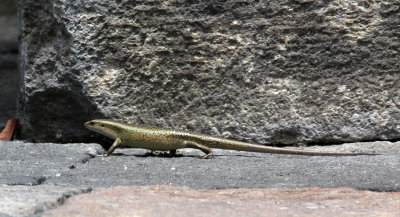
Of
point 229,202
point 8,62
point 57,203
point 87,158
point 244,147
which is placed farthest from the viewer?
point 8,62

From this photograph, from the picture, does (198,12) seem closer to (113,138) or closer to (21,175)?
(113,138)

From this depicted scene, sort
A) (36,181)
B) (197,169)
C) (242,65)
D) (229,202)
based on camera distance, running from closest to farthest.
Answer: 1. (229,202)
2. (36,181)
3. (197,169)
4. (242,65)

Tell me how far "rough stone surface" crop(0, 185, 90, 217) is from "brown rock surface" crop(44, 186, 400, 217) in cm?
6

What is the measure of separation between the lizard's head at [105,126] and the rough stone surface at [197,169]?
145 millimetres

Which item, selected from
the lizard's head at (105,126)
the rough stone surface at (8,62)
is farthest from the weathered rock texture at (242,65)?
the rough stone surface at (8,62)

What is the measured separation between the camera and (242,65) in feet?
14.5

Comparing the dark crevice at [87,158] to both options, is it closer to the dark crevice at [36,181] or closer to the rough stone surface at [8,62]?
the dark crevice at [36,181]

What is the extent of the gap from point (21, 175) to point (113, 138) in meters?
1.08

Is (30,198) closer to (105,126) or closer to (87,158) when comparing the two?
(87,158)

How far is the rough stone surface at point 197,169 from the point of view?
3.25m

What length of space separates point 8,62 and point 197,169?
587 centimetres

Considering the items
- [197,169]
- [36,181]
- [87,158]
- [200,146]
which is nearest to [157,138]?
[200,146]

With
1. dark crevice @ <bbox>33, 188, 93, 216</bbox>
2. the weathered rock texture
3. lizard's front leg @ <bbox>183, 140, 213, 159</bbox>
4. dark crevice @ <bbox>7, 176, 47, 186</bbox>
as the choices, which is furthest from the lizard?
dark crevice @ <bbox>33, 188, 93, 216</bbox>

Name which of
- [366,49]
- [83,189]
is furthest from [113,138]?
[366,49]
